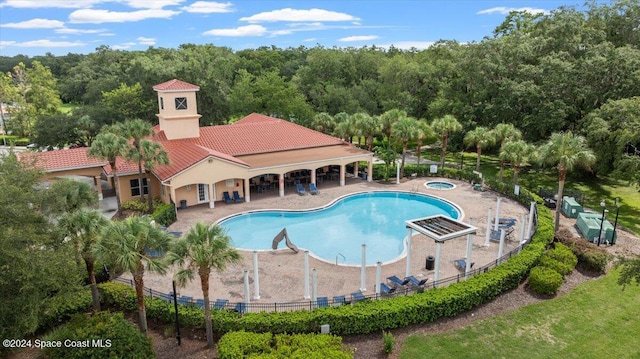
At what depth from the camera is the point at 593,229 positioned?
1009 inches

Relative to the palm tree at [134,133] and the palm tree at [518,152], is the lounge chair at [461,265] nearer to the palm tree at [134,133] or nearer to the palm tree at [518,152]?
the palm tree at [518,152]

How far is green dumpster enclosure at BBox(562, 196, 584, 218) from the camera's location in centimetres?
3014

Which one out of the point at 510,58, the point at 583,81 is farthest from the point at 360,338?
the point at 510,58

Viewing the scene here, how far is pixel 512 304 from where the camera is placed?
19.5m

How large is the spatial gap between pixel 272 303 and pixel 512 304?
1085 centimetres

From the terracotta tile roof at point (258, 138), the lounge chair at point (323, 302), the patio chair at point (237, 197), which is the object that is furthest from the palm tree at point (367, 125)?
the lounge chair at point (323, 302)

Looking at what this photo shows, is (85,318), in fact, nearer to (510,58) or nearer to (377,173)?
(377,173)

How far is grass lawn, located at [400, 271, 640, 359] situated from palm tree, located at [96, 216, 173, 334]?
968 centimetres

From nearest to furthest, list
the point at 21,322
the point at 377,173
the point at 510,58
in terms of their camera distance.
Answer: the point at 21,322 < the point at 377,173 < the point at 510,58

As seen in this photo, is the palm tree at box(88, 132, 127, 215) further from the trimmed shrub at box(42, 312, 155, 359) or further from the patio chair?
the trimmed shrub at box(42, 312, 155, 359)

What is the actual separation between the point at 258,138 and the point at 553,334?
28610 mm

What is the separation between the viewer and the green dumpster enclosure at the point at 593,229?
84.2 ft

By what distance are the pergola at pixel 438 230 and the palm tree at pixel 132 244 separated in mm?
11586

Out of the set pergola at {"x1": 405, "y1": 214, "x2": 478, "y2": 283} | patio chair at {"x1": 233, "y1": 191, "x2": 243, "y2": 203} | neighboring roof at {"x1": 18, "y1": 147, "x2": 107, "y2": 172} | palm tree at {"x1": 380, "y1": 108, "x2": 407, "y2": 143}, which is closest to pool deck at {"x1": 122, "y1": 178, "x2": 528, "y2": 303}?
patio chair at {"x1": 233, "y1": 191, "x2": 243, "y2": 203}
